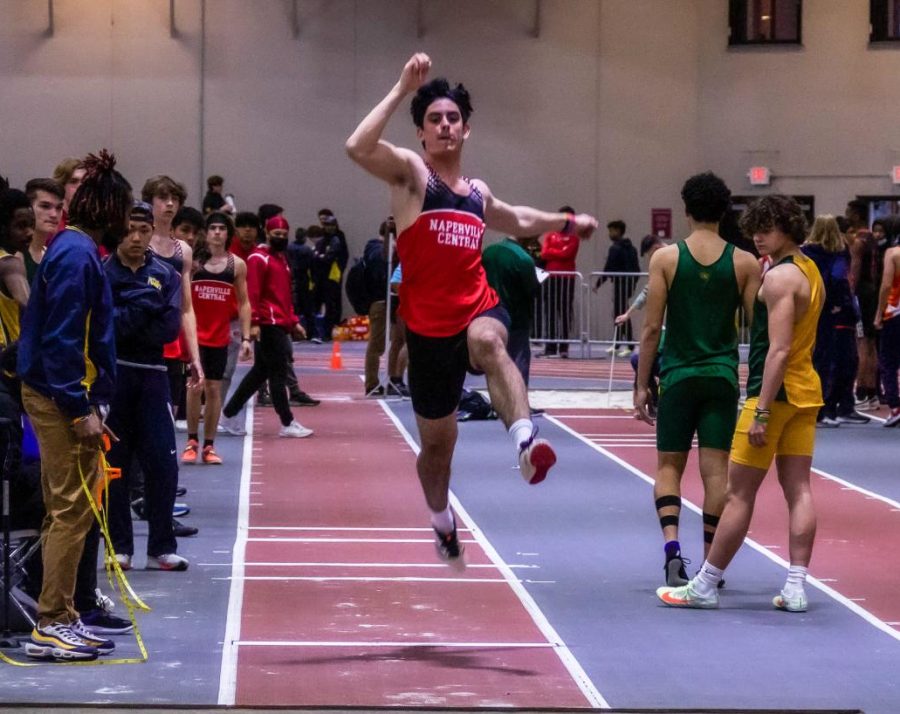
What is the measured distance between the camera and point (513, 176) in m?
30.8

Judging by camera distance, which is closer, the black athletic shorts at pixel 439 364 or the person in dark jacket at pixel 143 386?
the black athletic shorts at pixel 439 364

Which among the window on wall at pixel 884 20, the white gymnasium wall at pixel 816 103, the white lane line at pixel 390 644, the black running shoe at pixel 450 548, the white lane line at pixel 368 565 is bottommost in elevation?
the white lane line at pixel 368 565

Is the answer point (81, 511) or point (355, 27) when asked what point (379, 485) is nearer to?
point (81, 511)

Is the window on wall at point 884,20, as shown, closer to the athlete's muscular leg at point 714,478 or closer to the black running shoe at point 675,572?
the athlete's muscular leg at point 714,478

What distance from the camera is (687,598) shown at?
29.1ft

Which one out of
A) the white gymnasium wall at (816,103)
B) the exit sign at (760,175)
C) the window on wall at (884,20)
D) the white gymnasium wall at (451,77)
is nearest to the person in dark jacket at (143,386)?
the white gymnasium wall at (451,77)

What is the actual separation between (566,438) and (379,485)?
12.1ft

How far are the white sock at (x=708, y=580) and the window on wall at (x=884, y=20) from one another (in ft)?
74.2

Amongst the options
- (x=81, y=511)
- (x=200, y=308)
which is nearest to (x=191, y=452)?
(x=200, y=308)

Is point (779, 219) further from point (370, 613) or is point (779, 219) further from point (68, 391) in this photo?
point (68, 391)

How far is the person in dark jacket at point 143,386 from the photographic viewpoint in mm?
9398

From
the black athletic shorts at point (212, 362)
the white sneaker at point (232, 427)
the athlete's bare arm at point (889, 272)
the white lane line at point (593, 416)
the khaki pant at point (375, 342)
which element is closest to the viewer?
the black athletic shorts at point (212, 362)

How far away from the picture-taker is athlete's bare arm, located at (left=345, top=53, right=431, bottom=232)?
7.36m

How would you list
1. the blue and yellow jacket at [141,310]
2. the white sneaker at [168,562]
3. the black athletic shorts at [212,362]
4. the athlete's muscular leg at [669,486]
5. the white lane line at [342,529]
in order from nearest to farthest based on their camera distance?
the athlete's muscular leg at [669,486] < the blue and yellow jacket at [141,310] < the white sneaker at [168,562] < the white lane line at [342,529] < the black athletic shorts at [212,362]
